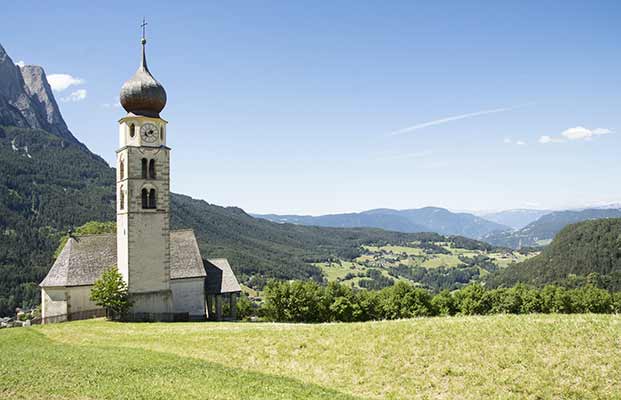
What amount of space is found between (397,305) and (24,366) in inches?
1803

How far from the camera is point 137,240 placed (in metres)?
46.1

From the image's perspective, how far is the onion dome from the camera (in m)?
47.0

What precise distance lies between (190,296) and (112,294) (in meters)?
9.08

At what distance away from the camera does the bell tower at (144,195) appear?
45.9 m

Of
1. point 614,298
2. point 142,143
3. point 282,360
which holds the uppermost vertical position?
point 142,143

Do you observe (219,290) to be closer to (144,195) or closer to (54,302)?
(144,195)

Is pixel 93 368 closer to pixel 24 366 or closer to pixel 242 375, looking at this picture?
pixel 24 366

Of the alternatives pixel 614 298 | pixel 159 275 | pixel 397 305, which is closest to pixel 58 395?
pixel 159 275

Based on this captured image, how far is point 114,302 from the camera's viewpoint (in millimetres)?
43219

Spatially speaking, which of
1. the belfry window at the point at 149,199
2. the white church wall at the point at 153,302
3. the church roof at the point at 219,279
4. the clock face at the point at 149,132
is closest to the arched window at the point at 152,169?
the belfry window at the point at 149,199

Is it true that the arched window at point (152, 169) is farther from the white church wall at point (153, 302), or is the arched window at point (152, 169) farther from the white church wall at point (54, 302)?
the white church wall at point (54, 302)

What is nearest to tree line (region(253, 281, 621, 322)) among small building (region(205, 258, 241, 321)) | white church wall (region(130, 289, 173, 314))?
small building (region(205, 258, 241, 321))

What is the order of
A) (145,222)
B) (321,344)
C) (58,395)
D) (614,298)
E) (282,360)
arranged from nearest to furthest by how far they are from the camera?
(58,395) < (282,360) < (321,344) < (145,222) < (614,298)

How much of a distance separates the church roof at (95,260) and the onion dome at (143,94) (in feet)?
44.6
